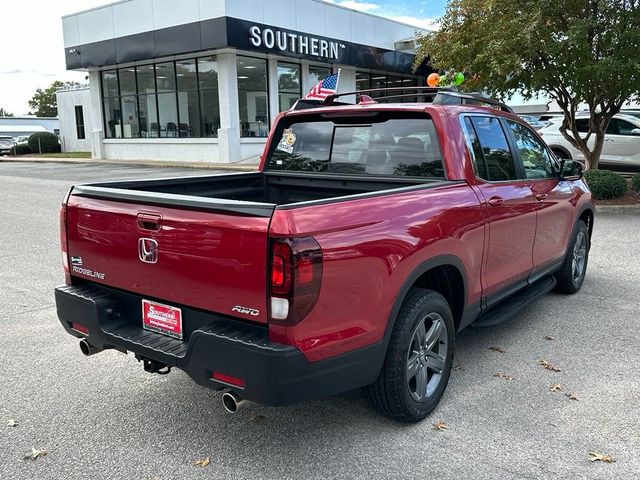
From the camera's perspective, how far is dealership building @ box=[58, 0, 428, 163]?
22688mm

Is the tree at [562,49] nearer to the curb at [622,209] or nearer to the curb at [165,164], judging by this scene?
the curb at [622,209]

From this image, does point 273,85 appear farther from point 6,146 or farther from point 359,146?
point 6,146

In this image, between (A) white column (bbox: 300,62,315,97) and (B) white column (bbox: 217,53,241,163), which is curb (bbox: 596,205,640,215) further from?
(A) white column (bbox: 300,62,315,97)

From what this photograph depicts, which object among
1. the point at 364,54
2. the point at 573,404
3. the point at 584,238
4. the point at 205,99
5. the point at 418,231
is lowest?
the point at 573,404

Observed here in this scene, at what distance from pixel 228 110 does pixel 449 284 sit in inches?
828

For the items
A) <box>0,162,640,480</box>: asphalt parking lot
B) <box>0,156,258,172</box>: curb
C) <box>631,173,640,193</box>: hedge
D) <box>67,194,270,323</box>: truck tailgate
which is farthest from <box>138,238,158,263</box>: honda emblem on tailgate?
<box>0,156,258,172</box>: curb

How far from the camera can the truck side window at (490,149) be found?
412cm

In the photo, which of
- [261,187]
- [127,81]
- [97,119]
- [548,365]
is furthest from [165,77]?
[548,365]

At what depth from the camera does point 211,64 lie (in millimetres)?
23859

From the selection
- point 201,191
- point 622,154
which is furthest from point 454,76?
point 201,191

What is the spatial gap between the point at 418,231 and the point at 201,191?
81.0 inches

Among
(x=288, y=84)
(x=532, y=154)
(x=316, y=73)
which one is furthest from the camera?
(x=316, y=73)

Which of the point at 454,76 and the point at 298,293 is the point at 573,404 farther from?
the point at 454,76

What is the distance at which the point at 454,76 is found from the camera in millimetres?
13336
